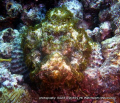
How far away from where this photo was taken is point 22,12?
12.0ft

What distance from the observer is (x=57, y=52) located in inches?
108

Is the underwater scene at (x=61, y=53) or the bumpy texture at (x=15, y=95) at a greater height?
the underwater scene at (x=61, y=53)

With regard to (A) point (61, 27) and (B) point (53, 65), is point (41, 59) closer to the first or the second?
(B) point (53, 65)

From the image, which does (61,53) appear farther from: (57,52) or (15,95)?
(15,95)

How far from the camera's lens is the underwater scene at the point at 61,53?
2.51m

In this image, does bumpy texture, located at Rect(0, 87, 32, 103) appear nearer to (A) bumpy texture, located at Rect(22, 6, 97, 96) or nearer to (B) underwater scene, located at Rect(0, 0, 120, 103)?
(B) underwater scene, located at Rect(0, 0, 120, 103)

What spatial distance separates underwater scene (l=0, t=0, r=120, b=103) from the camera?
251 centimetres

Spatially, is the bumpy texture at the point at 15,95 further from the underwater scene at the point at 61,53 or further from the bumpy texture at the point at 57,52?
the bumpy texture at the point at 57,52

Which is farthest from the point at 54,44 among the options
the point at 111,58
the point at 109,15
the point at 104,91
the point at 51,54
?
the point at 109,15

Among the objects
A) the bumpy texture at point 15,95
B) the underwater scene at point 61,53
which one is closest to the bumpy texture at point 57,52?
the underwater scene at point 61,53

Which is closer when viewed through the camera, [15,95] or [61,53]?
[15,95]

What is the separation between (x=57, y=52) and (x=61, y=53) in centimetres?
13

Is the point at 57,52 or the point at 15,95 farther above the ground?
the point at 57,52

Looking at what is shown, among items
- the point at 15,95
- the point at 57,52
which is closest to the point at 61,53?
the point at 57,52
